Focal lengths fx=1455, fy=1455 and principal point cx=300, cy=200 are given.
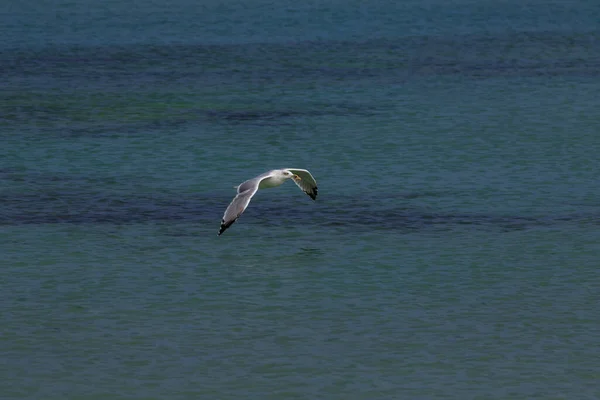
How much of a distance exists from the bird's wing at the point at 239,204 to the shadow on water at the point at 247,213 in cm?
364

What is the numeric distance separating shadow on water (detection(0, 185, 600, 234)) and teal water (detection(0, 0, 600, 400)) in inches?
3.8

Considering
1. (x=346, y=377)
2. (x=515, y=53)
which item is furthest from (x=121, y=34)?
(x=346, y=377)

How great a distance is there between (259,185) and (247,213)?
4.08m

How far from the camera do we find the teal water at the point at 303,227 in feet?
72.6

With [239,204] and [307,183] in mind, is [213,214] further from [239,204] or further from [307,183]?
[239,204]

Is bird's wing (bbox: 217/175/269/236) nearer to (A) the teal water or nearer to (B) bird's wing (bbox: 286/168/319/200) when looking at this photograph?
(A) the teal water

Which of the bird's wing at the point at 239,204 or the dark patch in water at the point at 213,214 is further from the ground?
the bird's wing at the point at 239,204

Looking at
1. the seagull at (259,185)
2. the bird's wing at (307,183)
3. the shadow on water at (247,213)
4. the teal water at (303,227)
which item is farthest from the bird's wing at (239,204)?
the shadow on water at (247,213)

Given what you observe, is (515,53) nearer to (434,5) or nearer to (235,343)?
(434,5)

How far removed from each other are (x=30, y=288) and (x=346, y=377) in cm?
764

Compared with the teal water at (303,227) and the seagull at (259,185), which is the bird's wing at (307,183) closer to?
the seagull at (259,185)

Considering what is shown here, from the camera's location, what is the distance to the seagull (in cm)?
2659

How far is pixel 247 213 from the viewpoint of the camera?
107 feet

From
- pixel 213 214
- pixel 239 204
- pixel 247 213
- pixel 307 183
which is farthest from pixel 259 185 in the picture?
pixel 247 213
